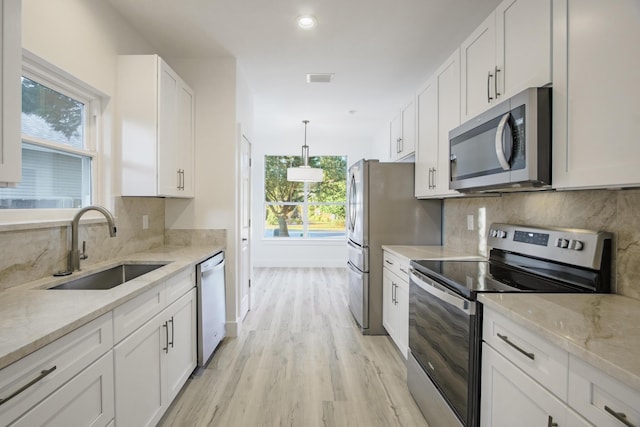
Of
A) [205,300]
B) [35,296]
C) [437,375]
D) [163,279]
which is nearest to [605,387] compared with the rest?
[437,375]

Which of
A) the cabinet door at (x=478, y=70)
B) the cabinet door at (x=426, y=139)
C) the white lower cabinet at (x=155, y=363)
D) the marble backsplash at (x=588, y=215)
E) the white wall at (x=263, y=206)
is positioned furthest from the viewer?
the white wall at (x=263, y=206)

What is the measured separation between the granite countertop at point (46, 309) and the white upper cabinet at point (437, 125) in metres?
2.01

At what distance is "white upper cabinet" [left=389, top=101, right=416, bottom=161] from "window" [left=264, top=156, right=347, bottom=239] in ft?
8.22

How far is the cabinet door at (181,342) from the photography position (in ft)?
6.48

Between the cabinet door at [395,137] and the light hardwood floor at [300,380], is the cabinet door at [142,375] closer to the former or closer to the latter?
the light hardwood floor at [300,380]

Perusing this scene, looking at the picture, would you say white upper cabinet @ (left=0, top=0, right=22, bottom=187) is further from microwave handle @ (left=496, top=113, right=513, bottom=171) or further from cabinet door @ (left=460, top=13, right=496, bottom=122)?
cabinet door @ (left=460, top=13, right=496, bottom=122)

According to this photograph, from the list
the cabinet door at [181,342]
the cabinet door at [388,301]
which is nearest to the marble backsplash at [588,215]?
the cabinet door at [388,301]

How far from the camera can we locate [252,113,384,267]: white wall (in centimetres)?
688

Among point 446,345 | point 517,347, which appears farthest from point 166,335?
point 517,347

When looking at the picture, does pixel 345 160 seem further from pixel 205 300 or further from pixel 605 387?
pixel 605 387

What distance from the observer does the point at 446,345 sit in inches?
65.3

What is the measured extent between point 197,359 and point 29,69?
2068 mm

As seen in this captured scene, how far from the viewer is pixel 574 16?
49.2 inches

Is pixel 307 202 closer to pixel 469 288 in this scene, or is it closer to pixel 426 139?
pixel 426 139
